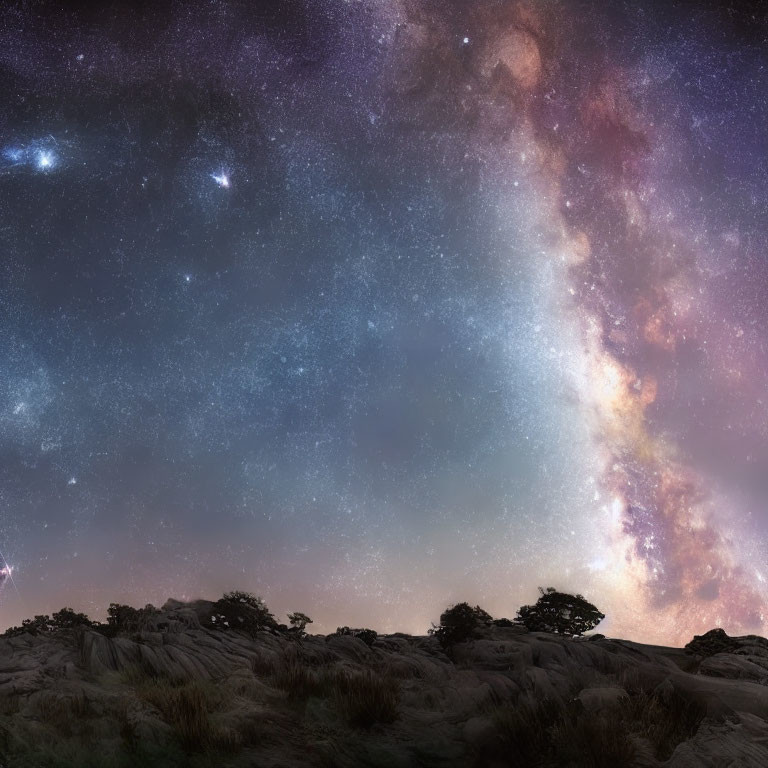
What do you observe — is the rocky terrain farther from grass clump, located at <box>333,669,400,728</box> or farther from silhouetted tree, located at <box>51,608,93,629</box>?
silhouetted tree, located at <box>51,608,93,629</box>

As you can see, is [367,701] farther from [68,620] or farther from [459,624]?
[68,620]

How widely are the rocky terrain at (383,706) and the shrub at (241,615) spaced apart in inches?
117

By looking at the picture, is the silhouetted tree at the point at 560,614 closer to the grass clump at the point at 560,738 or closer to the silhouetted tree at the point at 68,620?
the grass clump at the point at 560,738

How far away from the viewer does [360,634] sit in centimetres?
1892

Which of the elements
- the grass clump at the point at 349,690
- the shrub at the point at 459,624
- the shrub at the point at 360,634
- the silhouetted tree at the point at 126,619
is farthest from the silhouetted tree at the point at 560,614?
the silhouetted tree at the point at 126,619

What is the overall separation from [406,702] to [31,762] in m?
6.62

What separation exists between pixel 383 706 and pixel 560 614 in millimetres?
10880

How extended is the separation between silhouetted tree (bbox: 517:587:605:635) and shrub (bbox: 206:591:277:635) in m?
9.19

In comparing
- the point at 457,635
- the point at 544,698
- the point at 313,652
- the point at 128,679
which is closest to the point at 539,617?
the point at 457,635

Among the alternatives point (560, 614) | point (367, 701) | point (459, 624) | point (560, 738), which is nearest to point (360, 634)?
point (459, 624)

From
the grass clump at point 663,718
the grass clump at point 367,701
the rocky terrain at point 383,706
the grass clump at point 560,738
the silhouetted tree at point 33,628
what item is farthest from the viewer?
the silhouetted tree at point 33,628

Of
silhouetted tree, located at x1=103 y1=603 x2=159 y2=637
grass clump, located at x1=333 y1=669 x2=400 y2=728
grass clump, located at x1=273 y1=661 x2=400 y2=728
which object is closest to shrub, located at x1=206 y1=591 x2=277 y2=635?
silhouetted tree, located at x1=103 y1=603 x2=159 y2=637

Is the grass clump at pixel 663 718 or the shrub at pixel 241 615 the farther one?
the shrub at pixel 241 615

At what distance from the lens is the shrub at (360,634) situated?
18453mm
